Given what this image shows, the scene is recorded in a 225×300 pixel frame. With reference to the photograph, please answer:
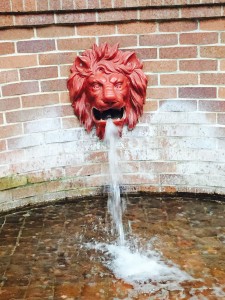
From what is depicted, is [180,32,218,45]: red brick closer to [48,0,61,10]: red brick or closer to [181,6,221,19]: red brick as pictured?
[181,6,221,19]: red brick

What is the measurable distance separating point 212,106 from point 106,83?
0.79 m

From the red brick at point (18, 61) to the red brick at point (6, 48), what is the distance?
4 centimetres

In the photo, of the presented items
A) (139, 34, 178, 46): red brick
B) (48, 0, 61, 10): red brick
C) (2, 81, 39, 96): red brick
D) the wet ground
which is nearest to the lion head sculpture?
(139, 34, 178, 46): red brick

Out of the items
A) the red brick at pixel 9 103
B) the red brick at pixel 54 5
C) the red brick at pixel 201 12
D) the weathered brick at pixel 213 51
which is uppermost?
the red brick at pixel 54 5

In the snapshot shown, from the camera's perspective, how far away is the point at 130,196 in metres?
3.89

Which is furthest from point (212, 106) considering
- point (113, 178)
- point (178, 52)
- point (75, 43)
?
point (75, 43)

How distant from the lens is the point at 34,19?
3.43 meters

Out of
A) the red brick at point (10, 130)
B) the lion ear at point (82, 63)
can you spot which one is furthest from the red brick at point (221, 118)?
the red brick at point (10, 130)

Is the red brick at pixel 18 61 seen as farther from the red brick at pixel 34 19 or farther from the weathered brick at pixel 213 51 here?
the weathered brick at pixel 213 51

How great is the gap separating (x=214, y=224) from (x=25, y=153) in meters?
1.44

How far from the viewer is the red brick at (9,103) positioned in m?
3.56

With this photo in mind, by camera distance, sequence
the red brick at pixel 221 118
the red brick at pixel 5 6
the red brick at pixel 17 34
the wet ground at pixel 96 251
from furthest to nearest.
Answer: the red brick at pixel 221 118, the red brick at pixel 17 34, the red brick at pixel 5 6, the wet ground at pixel 96 251

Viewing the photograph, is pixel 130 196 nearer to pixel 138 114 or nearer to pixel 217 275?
pixel 138 114

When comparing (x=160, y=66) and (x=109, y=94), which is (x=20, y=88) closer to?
(x=109, y=94)
